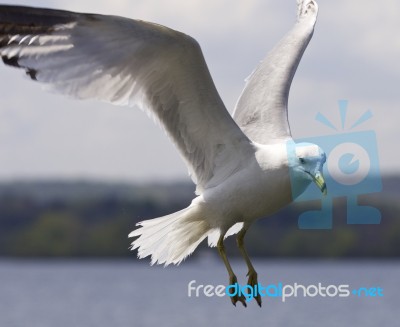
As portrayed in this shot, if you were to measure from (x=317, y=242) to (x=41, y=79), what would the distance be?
68383 mm

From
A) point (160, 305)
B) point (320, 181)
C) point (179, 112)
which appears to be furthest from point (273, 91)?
point (160, 305)

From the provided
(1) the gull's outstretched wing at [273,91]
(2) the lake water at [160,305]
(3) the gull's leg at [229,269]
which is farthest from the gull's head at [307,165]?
(2) the lake water at [160,305]

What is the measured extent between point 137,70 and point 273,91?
161 centimetres

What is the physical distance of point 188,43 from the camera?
8.07 meters

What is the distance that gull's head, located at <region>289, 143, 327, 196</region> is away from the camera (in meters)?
8.01

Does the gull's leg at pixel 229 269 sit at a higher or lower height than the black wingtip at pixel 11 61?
lower

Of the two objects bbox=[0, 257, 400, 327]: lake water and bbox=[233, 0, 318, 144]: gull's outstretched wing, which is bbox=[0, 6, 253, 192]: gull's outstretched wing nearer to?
bbox=[233, 0, 318, 144]: gull's outstretched wing

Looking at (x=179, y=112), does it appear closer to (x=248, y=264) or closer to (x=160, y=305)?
(x=248, y=264)

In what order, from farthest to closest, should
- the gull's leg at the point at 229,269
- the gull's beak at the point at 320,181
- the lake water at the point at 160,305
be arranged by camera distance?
the lake water at the point at 160,305
the gull's leg at the point at 229,269
the gull's beak at the point at 320,181

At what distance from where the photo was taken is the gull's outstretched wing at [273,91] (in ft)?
29.9

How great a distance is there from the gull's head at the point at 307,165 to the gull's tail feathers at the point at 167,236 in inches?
37.0

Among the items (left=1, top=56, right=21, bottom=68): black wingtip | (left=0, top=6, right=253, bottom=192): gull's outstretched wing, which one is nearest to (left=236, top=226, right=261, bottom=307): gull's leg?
(left=0, top=6, right=253, bottom=192): gull's outstretched wing

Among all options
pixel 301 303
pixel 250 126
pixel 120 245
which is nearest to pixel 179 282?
pixel 120 245

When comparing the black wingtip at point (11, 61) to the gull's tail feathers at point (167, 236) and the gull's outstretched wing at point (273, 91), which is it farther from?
the gull's outstretched wing at point (273, 91)
